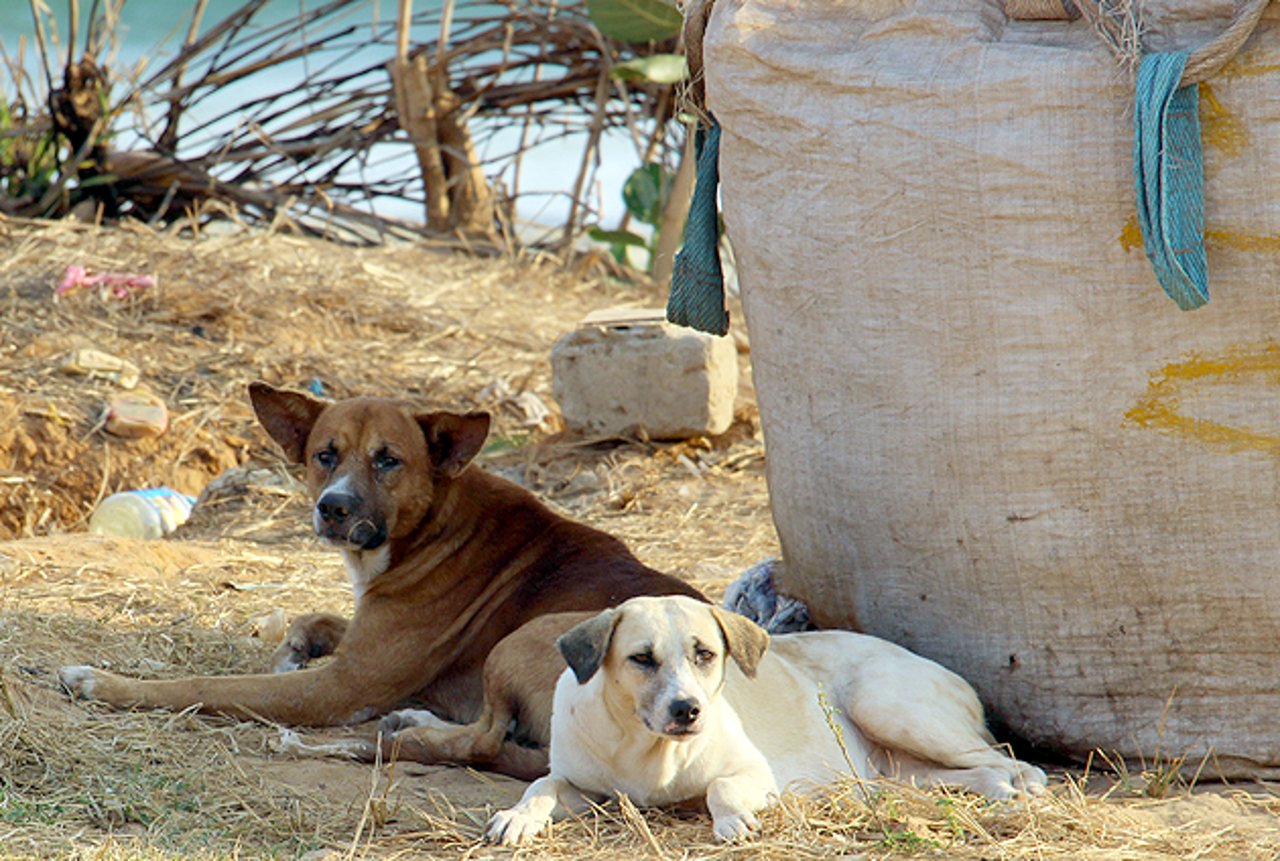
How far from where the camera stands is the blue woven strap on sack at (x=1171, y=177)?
11.0ft

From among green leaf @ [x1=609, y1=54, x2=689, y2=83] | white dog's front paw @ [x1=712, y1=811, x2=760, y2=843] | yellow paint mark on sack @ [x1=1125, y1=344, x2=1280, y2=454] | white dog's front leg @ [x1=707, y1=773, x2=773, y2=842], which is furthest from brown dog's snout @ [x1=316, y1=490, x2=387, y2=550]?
green leaf @ [x1=609, y1=54, x2=689, y2=83]

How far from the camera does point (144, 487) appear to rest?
23.9 ft

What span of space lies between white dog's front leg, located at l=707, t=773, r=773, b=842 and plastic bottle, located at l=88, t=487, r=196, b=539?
4.17m

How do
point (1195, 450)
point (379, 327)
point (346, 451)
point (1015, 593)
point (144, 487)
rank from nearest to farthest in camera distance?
1. point (1195, 450)
2. point (1015, 593)
3. point (346, 451)
4. point (144, 487)
5. point (379, 327)

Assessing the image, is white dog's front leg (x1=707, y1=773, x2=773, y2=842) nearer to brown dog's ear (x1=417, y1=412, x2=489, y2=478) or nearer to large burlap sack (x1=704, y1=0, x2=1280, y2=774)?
large burlap sack (x1=704, y1=0, x2=1280, y2=774)

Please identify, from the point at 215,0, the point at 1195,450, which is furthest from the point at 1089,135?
the point at 215,0

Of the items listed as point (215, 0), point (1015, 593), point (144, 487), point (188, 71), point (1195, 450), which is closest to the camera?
point (1195, 450)

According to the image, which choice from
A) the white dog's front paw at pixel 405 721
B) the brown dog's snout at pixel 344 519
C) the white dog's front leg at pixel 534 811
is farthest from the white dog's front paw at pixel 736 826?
the brown dog's snout at pixel 344 519

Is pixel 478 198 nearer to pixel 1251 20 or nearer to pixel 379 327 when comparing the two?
pixel 379 327

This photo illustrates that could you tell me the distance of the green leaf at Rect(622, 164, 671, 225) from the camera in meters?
10.2

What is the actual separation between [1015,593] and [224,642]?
2.61m

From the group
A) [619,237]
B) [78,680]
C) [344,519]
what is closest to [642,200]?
[619,237]

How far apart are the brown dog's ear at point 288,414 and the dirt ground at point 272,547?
2.42ft

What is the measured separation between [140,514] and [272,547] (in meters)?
0.77
